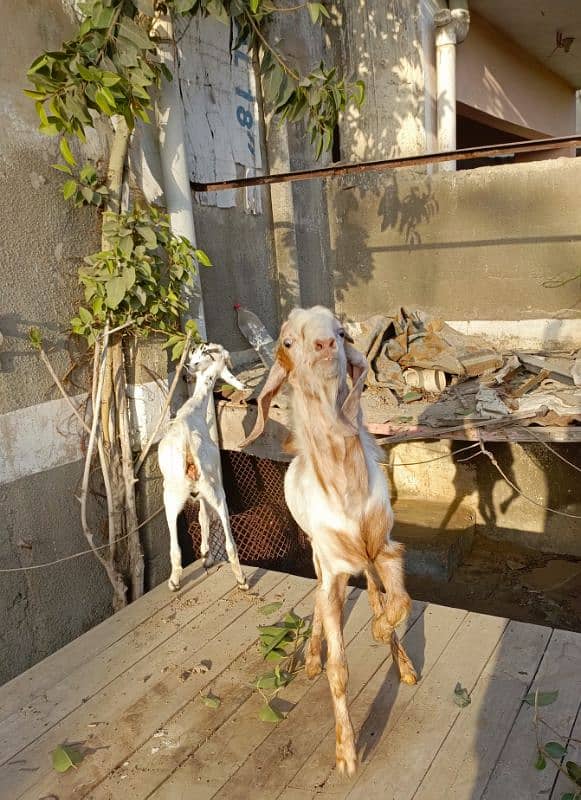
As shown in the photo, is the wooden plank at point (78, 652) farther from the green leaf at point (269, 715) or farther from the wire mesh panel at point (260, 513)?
the wire mesh panel at point (260, 513)

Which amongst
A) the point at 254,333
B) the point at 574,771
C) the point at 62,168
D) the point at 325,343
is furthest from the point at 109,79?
the point at 574,771

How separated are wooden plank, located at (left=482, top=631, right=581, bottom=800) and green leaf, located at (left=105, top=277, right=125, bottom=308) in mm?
3306

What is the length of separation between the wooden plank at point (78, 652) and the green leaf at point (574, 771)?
2423 mm

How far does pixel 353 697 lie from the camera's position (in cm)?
303

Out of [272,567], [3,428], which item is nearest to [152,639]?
[3,428]

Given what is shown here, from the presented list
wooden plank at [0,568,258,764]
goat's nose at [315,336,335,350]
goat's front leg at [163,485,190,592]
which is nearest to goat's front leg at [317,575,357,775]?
goat's nose at [315,336,335,350]

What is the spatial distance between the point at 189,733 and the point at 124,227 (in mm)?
3135

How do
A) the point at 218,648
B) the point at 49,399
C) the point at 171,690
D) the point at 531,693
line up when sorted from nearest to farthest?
the point at 531,693 → the point at 171,690 → the point at 218,648 → the point at 49,399

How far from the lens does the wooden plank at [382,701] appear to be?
2.57 m

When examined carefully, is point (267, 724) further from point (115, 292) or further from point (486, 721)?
point (115, 292)

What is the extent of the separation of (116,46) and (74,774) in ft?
12.8

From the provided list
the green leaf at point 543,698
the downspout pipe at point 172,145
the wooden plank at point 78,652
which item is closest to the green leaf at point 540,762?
the green leaf at point 543,698

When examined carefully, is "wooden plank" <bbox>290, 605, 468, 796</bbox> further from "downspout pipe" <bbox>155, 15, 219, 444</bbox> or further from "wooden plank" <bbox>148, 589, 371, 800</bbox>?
"downspout pipe" <bbox>155, 15, 219, 444</bbox>

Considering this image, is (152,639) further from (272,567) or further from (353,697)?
(272,567)
